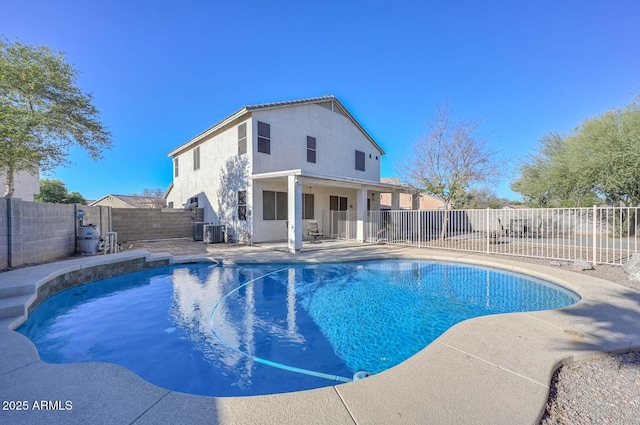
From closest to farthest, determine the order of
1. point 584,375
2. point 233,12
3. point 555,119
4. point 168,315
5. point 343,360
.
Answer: point 584,375 → point 343,360 → point 168,315 → point 233,12 → point 555,119

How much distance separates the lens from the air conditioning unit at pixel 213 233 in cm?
1316

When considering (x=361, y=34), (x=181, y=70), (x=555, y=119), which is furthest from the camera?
(x=555, y=119)

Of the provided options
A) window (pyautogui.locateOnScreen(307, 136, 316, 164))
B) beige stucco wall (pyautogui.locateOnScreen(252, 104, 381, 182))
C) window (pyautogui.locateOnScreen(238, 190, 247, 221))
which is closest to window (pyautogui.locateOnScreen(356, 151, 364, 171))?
beige stucco wall (pyautogui.locateOnScreen(252, 104, 381, 182))

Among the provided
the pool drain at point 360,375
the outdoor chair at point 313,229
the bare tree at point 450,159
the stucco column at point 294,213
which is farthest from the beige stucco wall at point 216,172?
the pool drain at point 360,375

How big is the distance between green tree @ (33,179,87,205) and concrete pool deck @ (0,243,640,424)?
3437 centimetres

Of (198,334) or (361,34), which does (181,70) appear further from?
(198,334)

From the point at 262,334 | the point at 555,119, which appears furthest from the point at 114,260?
the point at 555,119

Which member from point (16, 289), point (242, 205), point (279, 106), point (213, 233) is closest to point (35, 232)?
point (16, 289)

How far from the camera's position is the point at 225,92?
54.3 feet

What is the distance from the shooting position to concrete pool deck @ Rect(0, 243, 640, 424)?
6.14ft

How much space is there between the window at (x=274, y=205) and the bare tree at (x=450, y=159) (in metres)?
7.27

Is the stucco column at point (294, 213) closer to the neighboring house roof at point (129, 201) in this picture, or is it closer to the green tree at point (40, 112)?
the green tree at point (40, 112)

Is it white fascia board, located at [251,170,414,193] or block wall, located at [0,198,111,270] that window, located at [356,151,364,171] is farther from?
block wall, located at [0,198,111,270]

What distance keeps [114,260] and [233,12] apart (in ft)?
30.8
